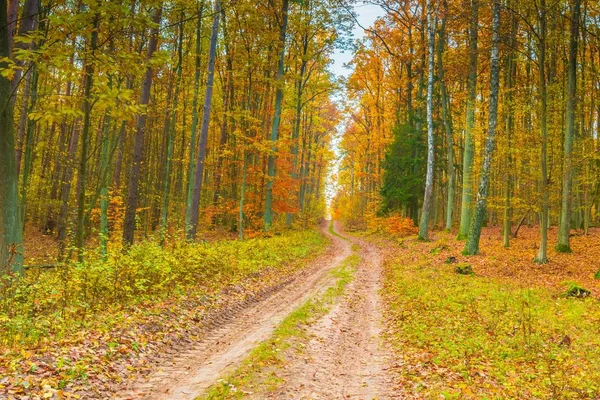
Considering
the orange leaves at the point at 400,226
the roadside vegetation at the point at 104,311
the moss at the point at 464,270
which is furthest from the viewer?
the orange leaves at the point at 400,226

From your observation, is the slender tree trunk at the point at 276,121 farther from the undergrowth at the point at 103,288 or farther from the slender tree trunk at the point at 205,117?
the undergrowth at the point at 103,288

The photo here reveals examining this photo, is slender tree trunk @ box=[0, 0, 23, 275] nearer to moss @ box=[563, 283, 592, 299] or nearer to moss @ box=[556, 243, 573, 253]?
moss @ box=[563, 283, 592, 299]

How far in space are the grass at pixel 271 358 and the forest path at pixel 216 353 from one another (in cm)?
20

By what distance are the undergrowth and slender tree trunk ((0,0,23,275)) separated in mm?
571

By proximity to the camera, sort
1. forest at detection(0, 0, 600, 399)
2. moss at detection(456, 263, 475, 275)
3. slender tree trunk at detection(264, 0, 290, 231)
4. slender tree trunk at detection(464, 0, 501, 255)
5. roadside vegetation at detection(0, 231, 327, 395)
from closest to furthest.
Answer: roadside vegetation at detection(0, 231, 327, 395) → forest at detection(0, 0, 600, 399) → moss at detection(456, 263, 475, 275) → slender tree trunk at detection(464, 0, 501, 255) → slender tree trunk at detection(264, 0, 290, 231)

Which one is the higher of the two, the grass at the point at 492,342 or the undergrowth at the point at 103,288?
the undergrowth at the point at 103,288

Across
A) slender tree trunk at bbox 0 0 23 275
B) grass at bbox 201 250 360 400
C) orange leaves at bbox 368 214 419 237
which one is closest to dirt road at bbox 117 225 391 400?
grass at bbox 201 250 360 400

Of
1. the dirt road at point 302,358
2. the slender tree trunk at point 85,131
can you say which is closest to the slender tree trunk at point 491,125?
the dirt road at point 302,358

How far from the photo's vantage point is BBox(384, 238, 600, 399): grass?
17.4ft

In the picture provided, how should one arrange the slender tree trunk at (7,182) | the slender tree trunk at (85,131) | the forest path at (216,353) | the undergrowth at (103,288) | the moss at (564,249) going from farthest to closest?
the moss at (564,249) → the slender tree trunk at (85,131) → the slender tree trunk at (7,182) → the undergrowth at (103,288) → the forest path at (216,353)

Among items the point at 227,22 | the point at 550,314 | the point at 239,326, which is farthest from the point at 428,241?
the point at 227,22

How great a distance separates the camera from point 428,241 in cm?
2222

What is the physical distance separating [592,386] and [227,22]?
25444mm

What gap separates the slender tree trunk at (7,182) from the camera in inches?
265
